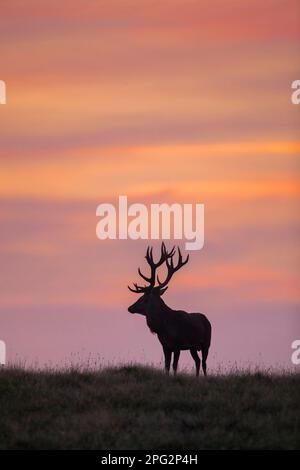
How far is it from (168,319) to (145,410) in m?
7.57

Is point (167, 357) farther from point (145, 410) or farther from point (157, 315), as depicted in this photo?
point (145, 410)

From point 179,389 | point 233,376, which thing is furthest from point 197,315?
point 179,389

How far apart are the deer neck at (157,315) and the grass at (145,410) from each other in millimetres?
4196

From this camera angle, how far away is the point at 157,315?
2503 centimetres

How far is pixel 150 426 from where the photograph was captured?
54.2 ft

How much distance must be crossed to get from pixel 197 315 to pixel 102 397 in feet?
25.9

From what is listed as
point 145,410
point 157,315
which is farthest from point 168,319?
point 145,410

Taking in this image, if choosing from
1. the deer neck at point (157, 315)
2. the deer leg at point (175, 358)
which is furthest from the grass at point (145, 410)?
the deer neck at point (157, 315)

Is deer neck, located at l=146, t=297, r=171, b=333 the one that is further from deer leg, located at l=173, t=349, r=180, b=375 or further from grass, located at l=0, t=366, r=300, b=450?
grass, located at l=0, t=366, r=300, b=450

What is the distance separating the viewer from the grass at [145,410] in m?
15.8

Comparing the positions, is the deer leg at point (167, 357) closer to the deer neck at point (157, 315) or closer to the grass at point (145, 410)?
the deer neck at point (157, 315)

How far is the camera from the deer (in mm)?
Result: 24844

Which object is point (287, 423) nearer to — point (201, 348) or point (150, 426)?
point (150, 426)

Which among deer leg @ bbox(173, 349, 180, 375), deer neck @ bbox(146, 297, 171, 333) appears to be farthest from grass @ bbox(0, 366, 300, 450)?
deer neck @ bbox(146, 297, 171, 333)
